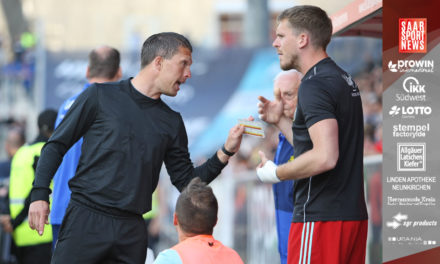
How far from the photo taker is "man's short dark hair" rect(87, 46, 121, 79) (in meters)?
6.05

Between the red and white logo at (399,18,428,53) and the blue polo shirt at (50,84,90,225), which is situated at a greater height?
the red and white logo at (399,18,428,53)

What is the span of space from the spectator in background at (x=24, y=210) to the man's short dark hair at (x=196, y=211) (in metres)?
3.28

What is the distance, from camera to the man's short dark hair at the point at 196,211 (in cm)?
395

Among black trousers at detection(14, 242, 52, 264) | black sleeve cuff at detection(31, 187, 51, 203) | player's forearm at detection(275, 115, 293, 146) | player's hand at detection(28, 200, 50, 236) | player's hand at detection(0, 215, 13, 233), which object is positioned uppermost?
player's forearm at detection(275, 115, 293, 146)

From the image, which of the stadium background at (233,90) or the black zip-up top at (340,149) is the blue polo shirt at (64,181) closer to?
the black zip-up top at (340,149)

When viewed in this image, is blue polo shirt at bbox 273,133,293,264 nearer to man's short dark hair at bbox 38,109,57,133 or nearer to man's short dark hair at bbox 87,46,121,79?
man's short dark hair at bbox 87,46,121,79

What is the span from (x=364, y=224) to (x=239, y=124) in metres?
1.03

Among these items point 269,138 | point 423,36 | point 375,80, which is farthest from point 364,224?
point 269,138

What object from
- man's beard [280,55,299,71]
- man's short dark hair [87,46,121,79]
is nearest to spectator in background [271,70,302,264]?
man's beard [280,55,299,71]

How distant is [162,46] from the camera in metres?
4.58

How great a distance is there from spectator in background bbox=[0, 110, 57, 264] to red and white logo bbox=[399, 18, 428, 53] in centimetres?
370

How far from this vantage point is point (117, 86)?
4.54 m

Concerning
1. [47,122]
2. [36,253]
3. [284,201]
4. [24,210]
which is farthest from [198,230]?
[36,253]

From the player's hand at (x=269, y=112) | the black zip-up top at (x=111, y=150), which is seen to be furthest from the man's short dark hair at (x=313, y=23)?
the black zip-up top at (x=111, y=150)
